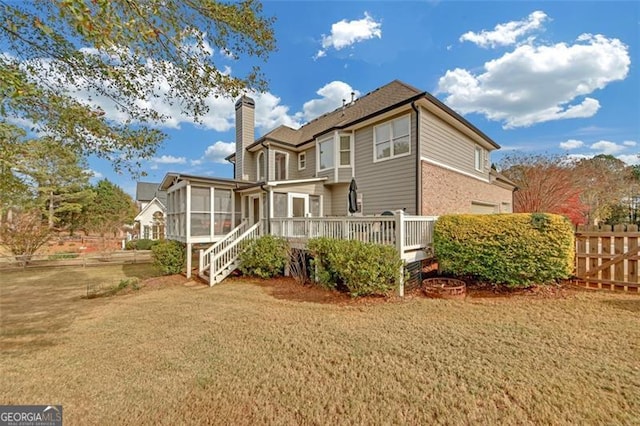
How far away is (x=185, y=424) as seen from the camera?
8.20 ft

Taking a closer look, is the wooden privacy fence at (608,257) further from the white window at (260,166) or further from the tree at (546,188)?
the tree at (546,188)

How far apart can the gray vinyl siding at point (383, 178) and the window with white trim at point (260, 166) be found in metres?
6.14

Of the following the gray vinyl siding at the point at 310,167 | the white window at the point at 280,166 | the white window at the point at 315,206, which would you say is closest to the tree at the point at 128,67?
the white window at the point at 315,206

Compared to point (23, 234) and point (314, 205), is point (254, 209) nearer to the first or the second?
point (314, 205)

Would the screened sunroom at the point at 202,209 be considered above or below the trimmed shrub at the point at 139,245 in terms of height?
above

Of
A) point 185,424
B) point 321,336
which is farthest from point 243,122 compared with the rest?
point 185,424

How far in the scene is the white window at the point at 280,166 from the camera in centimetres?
1465

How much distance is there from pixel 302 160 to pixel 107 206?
36.0 metres

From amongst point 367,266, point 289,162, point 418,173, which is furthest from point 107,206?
point 367,266

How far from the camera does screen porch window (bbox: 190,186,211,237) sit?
425 inches

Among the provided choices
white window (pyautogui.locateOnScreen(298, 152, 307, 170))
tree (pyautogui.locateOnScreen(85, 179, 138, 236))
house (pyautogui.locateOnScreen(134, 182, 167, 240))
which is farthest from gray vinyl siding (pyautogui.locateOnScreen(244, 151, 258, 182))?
tree (pyautogui.locateOnScreen(85, 179, 138, 236))

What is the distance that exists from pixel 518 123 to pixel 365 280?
2210 centimetres

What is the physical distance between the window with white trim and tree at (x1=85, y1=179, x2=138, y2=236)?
25708mm

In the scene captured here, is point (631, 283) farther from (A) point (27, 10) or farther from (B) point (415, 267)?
(A) point (27, 10)
